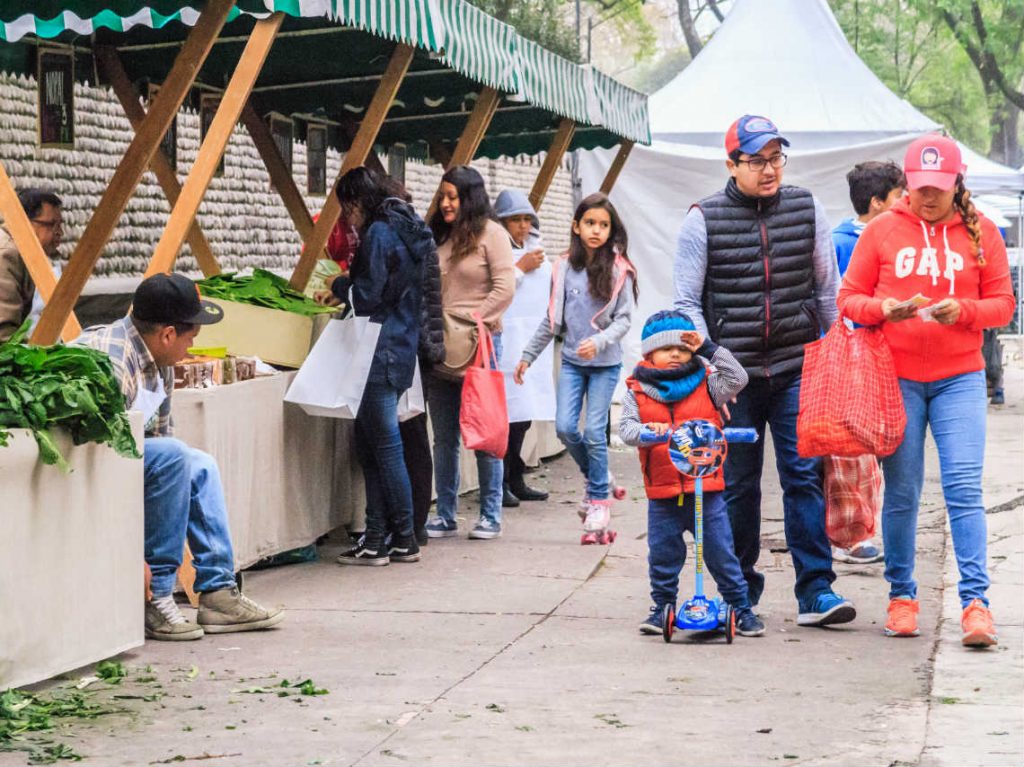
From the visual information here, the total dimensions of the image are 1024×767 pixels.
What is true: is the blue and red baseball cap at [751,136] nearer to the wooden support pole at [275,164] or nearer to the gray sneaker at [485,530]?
the gray sneaker at [485,530]

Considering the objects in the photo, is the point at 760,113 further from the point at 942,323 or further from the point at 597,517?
the point at 942,323

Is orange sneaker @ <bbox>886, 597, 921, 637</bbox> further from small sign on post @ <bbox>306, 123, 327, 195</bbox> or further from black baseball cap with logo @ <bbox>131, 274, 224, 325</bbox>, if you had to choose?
small sign on post @ <bbox>306, 123, 327, 195</bbox>

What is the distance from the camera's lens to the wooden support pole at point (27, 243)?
22.2ft

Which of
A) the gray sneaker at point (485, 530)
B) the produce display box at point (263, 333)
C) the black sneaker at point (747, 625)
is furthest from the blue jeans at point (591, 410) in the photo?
the black sneaker at point (747, 625)

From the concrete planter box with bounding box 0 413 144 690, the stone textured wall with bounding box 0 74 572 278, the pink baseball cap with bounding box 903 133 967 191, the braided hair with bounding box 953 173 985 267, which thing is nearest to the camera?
the concrete planter box with bounding box 0 413 144 690

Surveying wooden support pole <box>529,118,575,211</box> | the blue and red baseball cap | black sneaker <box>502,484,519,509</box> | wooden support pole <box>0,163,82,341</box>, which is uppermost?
wooden support pole <box>529,118,575,211</box>

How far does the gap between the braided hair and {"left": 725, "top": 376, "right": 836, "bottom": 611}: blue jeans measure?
847 mm

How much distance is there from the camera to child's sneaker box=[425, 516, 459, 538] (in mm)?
9180

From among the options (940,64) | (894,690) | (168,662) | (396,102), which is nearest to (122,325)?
(168,662)

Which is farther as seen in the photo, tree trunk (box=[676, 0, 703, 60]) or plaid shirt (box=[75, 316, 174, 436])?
tree trunk (box=[676, 0, 703, 60])

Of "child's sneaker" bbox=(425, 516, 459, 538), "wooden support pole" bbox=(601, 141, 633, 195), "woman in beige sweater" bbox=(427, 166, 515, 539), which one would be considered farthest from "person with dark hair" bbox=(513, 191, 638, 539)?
"wooden support pole" bbox=(601, 141, 633, 195)

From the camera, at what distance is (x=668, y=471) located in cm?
634

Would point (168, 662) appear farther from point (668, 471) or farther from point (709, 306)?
point (709, 306)

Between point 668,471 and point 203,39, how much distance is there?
265cm
